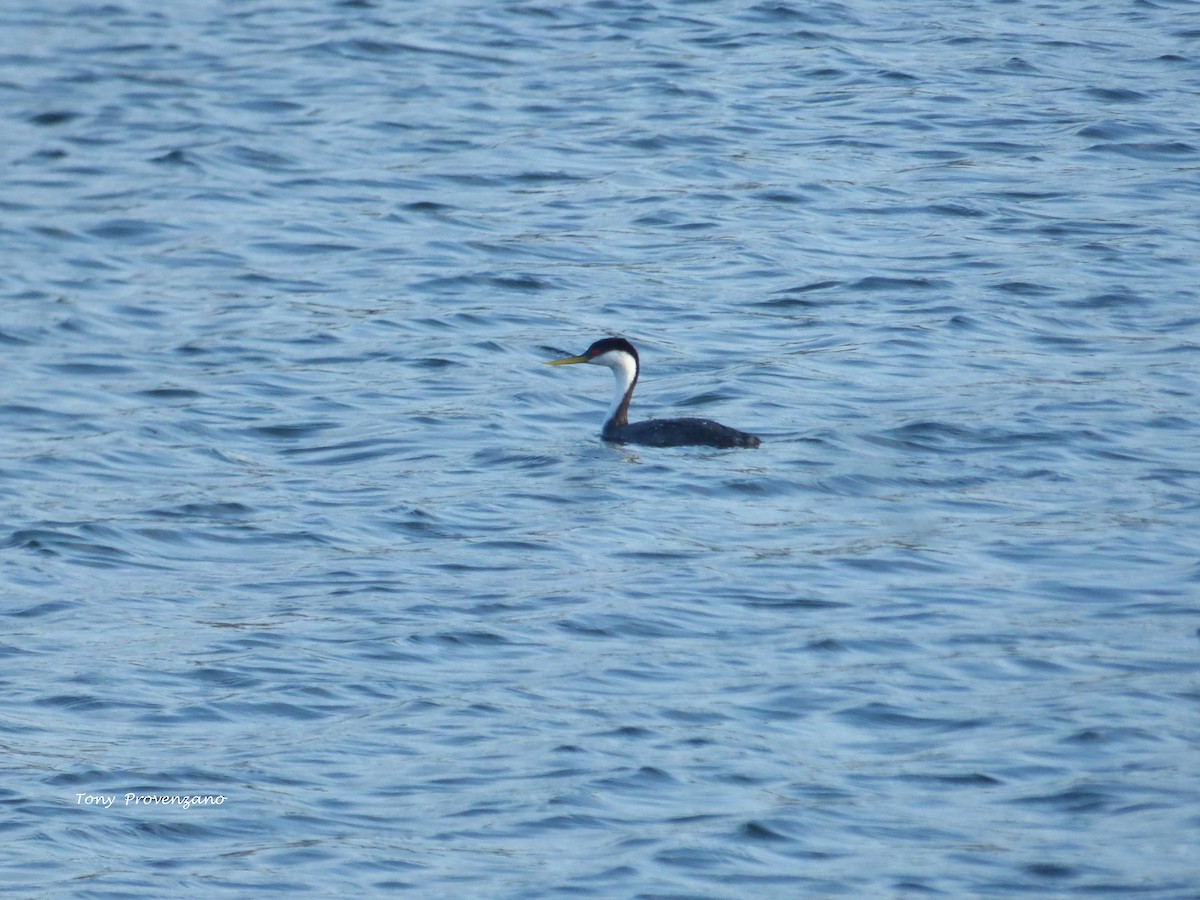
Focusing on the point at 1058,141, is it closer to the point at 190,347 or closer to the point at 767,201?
the point at 767,201

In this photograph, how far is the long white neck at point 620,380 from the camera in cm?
1538

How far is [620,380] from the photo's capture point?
15.5 m

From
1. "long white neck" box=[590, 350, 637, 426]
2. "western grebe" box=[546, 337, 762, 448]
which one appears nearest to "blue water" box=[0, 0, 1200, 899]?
"western grebe" box=[546, 337, 762, 448]

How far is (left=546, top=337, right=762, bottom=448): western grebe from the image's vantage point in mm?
14328

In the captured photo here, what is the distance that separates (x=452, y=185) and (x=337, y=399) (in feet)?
19.9

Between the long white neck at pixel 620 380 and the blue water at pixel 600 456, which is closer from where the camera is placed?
the blue water at pixel 600 456

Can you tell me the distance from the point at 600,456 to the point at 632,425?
459mm

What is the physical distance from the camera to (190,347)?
1738 centimetres

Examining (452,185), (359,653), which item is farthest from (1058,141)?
(359,653)
